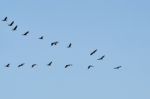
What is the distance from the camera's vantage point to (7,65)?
117 meters

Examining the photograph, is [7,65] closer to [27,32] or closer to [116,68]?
[27,32]

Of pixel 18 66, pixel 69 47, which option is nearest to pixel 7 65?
pixel 18 66

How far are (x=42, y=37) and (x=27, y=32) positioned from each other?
2981mm

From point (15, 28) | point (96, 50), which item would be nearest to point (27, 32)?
point (15, 28)

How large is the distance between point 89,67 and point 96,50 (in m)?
5.70

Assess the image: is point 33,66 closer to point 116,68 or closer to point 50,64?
point 50,64

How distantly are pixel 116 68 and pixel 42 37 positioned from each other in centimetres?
1019

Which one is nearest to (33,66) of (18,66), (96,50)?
(18,66)

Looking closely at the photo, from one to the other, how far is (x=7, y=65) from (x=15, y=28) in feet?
21.7

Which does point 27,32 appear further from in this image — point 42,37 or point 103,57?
point 103,57

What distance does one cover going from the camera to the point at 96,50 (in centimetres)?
11281

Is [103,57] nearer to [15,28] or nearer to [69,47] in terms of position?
[69,47]

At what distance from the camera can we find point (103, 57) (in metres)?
114

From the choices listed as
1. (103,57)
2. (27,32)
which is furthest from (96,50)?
(27,32)
